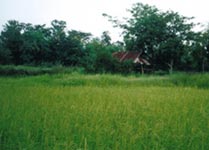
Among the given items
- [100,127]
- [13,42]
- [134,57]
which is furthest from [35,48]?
[100,127]

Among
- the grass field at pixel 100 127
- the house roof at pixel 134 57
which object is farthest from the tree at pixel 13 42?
the grass field at pixel 100 127

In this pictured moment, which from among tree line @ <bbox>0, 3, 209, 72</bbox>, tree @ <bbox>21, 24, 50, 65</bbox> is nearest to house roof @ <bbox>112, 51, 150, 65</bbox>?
tree line @ <bbox>0, 3, 209, 72</bbox>

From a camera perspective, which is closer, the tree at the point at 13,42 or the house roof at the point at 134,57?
the house roof at the point at 134,57

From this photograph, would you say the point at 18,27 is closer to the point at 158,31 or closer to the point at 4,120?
the point at 158,31

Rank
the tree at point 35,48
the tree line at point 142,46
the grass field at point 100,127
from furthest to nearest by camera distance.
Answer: the tree at point 35,48 → the tree line at point 142,46 → the grass field at point 100,127

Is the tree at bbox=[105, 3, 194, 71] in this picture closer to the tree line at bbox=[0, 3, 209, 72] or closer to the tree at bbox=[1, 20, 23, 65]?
the tree line at bbox=[0, 3, 209, 72]

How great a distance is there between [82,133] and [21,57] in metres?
24.5

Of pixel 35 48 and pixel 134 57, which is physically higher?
pixel 35 48

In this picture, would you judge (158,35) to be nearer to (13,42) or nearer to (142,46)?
(142,46)

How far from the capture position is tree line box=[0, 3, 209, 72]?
905 inches

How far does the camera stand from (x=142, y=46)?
24672 millimetres

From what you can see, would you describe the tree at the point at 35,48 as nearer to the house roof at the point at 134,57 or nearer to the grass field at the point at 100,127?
the house roof at the point at 134,57

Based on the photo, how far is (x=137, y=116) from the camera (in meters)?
5.09

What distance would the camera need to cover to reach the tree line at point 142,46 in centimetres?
2298
